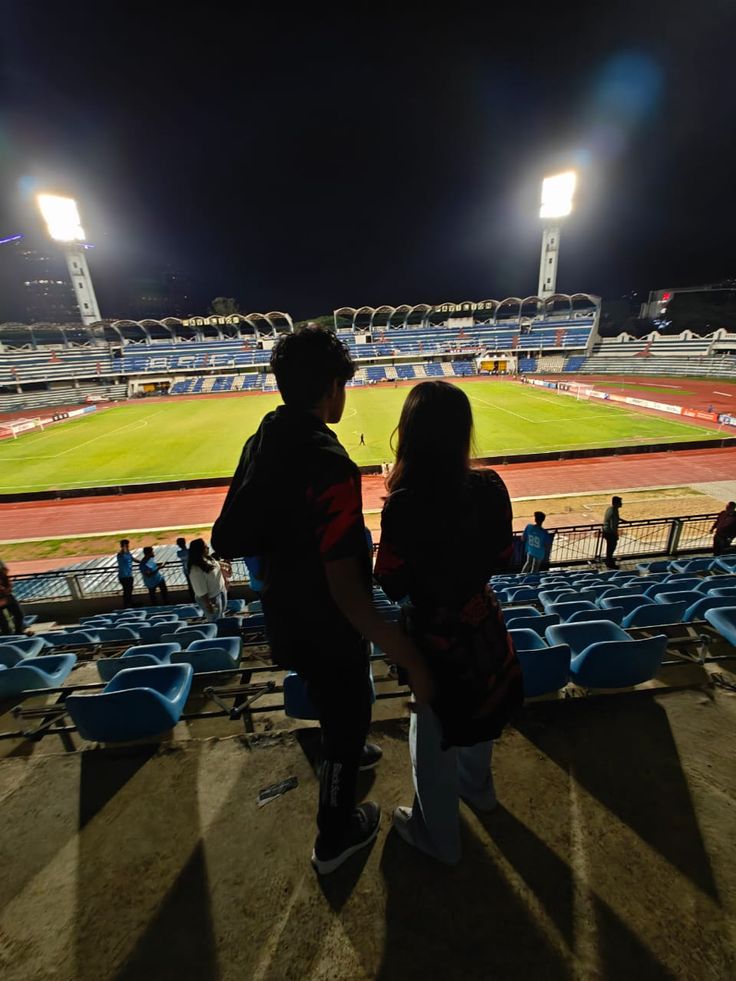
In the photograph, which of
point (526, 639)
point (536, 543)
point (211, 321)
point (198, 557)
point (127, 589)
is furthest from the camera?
point (211, 321)

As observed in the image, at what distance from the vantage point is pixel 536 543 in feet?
30.0

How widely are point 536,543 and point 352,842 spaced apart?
8131mm

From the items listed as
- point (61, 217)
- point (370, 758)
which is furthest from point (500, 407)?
point (61, 217)

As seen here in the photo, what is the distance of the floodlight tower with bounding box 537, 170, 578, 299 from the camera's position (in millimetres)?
82000

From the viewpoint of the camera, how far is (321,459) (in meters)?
1.59

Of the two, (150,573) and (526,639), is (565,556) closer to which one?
(526,639)

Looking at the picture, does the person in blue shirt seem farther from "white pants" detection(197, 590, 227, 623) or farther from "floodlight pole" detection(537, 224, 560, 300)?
"floodlight pole" detection(537, 224, 560, 300)

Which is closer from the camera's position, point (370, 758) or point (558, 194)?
point (370, 758)

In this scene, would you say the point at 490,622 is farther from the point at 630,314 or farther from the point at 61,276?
the point at 61,276

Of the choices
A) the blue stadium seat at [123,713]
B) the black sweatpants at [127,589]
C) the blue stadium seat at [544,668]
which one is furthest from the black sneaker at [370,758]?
the black sweatpants at [127,589]

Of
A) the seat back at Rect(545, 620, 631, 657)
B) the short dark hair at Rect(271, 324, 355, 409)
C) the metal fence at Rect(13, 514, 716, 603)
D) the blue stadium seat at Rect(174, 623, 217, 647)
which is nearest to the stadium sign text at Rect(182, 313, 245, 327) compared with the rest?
the metal fence at Rect(13, 514, 716, 603)

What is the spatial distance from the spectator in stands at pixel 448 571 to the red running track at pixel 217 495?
15.0 m

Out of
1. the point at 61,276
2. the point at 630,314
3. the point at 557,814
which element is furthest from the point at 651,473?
the point at 61,276

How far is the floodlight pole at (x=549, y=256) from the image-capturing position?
87.9m
